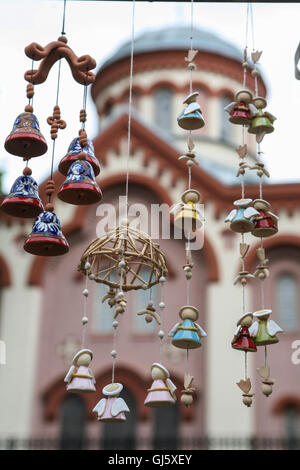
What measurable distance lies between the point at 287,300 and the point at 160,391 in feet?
38.7

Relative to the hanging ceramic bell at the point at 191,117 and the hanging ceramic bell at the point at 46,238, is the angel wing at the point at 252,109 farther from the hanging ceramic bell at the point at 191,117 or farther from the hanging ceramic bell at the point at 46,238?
the hanging ceramic bell at the point at 46,238

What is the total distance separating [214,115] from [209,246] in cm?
671

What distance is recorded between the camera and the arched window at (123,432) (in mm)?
15680

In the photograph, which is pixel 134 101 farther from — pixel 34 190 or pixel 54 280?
pixel 34 190

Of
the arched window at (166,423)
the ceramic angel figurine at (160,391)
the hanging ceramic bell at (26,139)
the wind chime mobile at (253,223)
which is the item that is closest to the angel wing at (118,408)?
the ceramic angel figurine at (160,391)

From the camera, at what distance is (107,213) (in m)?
18.0

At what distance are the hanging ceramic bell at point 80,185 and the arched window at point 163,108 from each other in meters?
16.5

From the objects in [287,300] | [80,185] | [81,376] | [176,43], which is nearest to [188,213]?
[80,185]

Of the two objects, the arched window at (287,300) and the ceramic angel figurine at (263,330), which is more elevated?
the arched window at (287,300)

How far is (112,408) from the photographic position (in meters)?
5.78

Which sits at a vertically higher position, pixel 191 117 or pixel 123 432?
pixel 191 117

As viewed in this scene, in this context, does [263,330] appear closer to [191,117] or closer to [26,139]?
[191,117]

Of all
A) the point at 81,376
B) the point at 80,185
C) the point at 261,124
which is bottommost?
the point at 81,376
